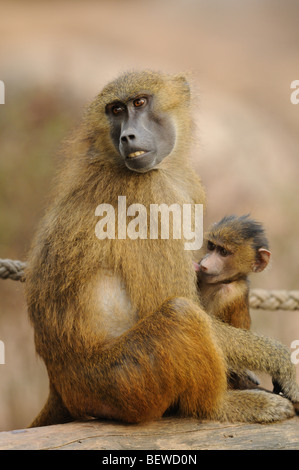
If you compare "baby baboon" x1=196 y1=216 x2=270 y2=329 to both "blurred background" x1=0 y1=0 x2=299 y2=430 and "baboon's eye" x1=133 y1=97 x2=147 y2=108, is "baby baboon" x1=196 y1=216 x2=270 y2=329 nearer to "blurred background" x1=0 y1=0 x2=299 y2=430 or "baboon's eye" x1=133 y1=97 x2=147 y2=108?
"baboon's eye" x1=133 y1=97 x2=147 y2=108

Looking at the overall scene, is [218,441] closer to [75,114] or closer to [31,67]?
[75,114]

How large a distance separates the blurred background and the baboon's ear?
3.97 metres

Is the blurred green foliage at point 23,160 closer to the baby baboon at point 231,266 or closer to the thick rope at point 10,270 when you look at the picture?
the thick rope at point 10,270

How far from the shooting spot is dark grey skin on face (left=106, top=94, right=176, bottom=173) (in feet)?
10.5

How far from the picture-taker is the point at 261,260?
3637 millimetres

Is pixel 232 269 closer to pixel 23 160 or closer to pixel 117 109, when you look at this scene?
pixel 117 109

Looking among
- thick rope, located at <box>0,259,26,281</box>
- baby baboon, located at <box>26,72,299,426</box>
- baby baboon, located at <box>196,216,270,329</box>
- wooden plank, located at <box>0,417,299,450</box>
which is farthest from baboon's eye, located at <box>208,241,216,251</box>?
thick rope, located at <box>0,259,26,281</box>

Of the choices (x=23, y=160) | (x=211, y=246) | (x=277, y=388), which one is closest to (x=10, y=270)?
Answer: (x=211, y=246)

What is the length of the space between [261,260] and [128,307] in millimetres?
1007

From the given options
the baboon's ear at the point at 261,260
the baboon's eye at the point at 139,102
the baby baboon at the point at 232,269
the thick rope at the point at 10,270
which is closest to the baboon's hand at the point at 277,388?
the baby baboon at the point at 232,269

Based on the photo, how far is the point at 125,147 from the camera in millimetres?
3160

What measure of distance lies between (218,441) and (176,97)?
217 cm

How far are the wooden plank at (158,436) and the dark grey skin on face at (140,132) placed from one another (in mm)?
1477
